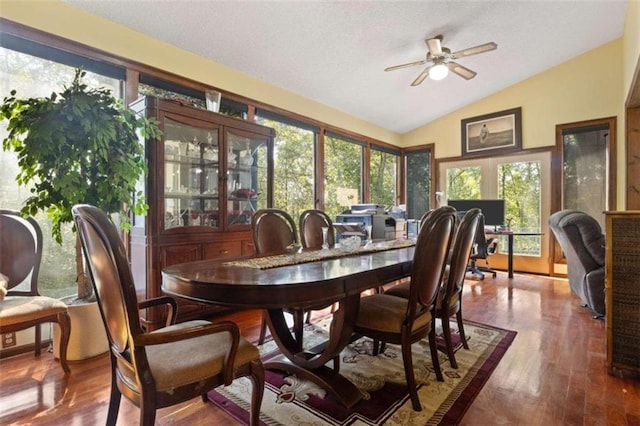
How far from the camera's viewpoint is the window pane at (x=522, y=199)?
17.0ft

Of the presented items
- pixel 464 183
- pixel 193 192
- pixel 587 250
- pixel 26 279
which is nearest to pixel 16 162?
pixel 26 279

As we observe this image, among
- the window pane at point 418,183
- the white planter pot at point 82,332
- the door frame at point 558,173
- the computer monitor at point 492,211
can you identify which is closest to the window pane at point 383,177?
the window pane at point 418,183

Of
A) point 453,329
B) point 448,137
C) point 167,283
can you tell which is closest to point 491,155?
point 448,137

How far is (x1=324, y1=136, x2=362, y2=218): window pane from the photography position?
16.4ft

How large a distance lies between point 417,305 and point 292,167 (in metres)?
3.07

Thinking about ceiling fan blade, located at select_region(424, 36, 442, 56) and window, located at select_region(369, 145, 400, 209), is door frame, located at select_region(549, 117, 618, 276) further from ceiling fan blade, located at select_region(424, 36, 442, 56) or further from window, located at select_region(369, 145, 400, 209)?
ceiling fan blade, located at select_region(424, 36, 442, 56)

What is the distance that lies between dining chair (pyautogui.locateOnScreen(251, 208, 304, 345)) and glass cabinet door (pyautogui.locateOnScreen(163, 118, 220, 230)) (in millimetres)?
809

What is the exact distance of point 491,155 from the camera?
5.52 meters

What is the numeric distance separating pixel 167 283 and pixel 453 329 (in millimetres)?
2402

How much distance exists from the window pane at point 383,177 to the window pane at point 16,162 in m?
4.18

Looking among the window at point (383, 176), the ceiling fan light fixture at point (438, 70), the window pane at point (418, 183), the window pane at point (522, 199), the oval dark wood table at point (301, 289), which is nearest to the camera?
the oval dark wood table at point (301, 289)

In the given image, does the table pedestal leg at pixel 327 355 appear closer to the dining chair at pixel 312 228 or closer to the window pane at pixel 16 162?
the dining chair at pixel 312 228

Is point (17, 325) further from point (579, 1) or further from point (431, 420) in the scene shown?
point (579, 1)


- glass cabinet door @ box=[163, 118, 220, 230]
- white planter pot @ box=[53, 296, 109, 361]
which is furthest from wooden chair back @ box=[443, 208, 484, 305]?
white planter pot @ box=[53, 296, 109, 361]
